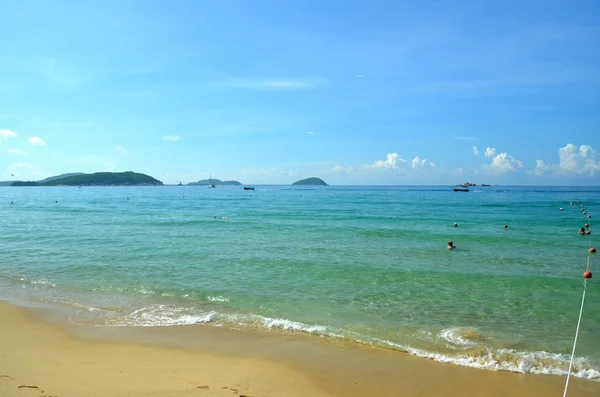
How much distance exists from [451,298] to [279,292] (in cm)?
544

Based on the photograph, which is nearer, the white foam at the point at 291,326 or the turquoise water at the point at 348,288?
the turquoise water at the point at 348,288

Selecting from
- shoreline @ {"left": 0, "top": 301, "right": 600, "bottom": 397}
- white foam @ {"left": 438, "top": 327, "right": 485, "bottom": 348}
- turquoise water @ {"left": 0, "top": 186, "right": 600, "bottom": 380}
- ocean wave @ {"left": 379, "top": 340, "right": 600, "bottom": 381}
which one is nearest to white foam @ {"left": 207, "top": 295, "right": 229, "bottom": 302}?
turquoise water @ {"left": 0, "top": 186, "right": 600, "bottom": 380}

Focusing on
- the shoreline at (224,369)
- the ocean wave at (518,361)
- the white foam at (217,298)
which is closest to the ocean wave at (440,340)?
the ocean wave at (518,361)

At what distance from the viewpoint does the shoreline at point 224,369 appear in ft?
20.0

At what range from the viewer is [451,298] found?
11.6 m

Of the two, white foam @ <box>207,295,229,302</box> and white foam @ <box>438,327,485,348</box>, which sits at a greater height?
white foam @ <box>207,295,229,302</box>

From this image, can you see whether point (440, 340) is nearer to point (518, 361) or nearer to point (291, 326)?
point (518, 361)

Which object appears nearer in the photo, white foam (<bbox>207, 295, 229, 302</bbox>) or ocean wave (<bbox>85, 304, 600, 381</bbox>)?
ocean wave (<bbox>85, 304, 600, 381</bbox>)

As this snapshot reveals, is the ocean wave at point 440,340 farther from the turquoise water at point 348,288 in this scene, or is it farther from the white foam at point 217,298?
the white foam at point 217,298

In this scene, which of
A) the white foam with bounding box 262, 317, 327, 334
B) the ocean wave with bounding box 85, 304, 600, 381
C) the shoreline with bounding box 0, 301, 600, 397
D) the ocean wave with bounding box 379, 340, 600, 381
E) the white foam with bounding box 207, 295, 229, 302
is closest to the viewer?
the shoreline with bounding box 0, 301, 600, 397

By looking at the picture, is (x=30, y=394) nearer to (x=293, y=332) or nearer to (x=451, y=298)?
→ (x=293, y=332)

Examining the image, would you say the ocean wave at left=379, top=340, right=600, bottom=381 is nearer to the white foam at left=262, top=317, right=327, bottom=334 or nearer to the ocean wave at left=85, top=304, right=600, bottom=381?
the ocean wave at left=85, top=304, right=600, bottom=381

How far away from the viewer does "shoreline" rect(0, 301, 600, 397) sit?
20.0ft

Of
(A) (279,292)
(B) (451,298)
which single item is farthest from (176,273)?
(B) (451,298)
